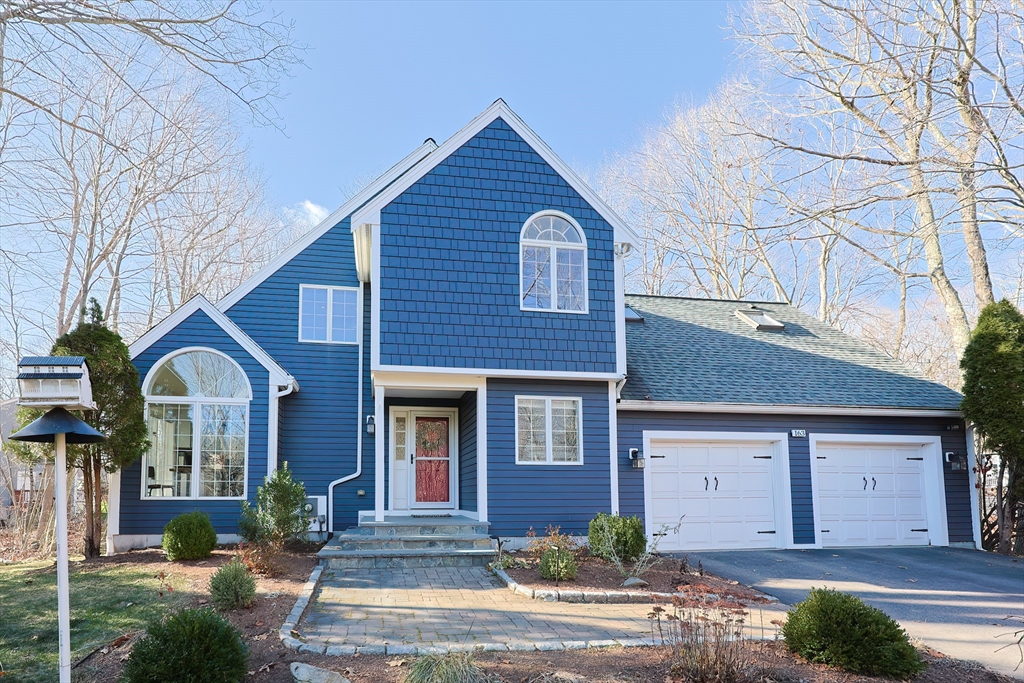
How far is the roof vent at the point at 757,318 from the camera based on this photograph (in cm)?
A: 1694

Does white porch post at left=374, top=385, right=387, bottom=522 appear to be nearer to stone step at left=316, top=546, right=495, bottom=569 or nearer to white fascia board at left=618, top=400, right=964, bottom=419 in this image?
stone step at left=316, top=546, right=495, bottom=569

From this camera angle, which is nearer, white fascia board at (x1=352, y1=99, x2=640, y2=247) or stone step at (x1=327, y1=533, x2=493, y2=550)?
stone step at (x1=327, y1=533, x2=493, y2=550)

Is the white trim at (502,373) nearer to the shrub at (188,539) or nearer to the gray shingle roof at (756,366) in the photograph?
the gray shingle roof at (756,366)

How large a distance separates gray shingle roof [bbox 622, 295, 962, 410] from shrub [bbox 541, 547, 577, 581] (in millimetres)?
4065

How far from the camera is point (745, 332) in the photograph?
16.7m

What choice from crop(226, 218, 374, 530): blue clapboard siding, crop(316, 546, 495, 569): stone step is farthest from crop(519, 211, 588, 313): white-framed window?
crop(316, 546, 495, 569): stone step

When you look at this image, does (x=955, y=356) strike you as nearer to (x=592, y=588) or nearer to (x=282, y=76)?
(x=592, y=588)

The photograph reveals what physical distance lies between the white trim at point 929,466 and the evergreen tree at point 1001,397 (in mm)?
864

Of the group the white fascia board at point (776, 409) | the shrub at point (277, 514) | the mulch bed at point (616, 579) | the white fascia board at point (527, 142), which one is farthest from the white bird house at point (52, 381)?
the white fascia board at point (776, 409)

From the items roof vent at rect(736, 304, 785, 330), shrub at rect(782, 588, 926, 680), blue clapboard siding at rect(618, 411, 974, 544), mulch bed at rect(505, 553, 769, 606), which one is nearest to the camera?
shrub at rect(782, 588, 926, 680)

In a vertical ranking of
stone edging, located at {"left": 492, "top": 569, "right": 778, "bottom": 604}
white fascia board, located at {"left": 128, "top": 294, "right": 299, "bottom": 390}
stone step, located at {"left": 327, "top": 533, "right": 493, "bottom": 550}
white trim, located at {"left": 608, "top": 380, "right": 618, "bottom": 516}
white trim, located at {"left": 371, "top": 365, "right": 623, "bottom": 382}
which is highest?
white fascia board, located at {"left": 128, "top": 294, "right": 299, "bottom": 390}

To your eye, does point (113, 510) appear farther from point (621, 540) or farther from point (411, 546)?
point (621, 540)

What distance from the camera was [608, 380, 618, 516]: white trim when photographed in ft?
41.4

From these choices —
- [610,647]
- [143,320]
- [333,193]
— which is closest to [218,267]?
[143,320]
